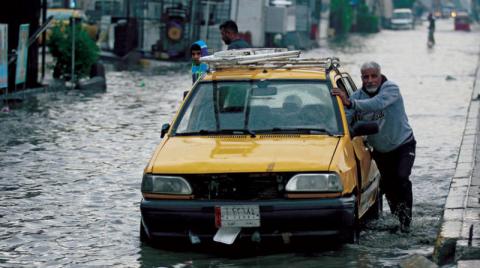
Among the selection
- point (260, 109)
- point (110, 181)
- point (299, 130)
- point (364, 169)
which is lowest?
point (110, 181)

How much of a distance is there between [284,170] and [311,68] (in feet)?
6.44

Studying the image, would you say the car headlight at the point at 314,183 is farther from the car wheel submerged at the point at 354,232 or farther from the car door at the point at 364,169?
the car door at the point at 364,169

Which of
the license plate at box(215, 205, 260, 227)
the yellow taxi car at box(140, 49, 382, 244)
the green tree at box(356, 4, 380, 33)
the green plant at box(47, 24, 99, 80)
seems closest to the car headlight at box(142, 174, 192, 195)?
the yellow taxi car at box(140, 49, 382, 244)

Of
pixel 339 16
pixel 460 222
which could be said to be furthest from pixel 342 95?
pixel 339 16

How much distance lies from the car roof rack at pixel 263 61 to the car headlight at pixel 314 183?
1782 mm

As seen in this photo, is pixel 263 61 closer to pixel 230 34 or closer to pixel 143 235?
pixel 143 235

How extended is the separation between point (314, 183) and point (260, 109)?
4.50 ft

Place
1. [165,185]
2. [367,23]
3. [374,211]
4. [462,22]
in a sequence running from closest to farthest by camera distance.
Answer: [165,185] → [374,211] → [367,23] → [462,22]

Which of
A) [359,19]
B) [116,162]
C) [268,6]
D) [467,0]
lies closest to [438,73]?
[268,6]

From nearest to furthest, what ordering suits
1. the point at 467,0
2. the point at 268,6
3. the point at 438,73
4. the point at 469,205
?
the point at 469,205 → the point at 438,73 → the point at 268,6 → the point at 467,0

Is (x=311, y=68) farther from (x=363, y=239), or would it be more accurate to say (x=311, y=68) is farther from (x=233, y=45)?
(x=233, y=45)

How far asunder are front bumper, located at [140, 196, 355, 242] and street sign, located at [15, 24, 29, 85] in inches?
644

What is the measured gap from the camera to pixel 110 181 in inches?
540

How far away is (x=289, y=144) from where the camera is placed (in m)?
9.48
